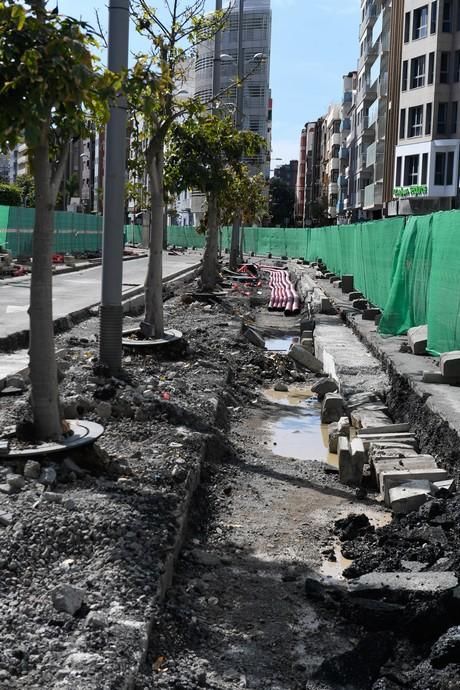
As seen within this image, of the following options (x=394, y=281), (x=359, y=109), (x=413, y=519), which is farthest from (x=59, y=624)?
(x=359, y=109)

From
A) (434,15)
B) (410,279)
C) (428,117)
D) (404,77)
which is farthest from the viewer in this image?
(404,77)

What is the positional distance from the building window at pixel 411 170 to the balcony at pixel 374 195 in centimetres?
1010

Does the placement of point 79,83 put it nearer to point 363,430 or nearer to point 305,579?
point 305,579

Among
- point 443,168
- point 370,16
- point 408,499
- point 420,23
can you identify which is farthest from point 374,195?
point 408,499

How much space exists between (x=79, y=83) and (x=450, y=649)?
4002 mm


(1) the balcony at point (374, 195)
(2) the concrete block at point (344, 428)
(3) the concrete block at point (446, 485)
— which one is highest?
(1) the balcony at point (374, 195)

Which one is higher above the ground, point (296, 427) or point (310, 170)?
point (310, 170)

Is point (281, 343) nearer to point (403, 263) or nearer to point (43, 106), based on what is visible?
point (403, 263)

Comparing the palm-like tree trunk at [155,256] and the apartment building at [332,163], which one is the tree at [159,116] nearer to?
the palm-like tree trunk at [155,256]

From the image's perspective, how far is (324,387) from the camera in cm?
1324

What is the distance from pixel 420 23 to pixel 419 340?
45.3m

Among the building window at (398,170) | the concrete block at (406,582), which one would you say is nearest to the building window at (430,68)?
the building window at (398,170)

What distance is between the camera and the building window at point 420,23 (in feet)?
174

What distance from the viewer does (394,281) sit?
52.3 feet
